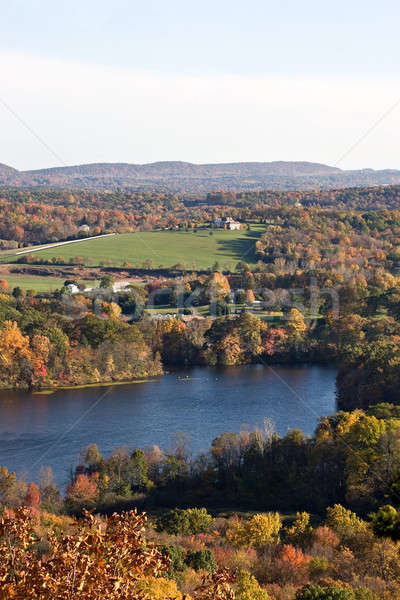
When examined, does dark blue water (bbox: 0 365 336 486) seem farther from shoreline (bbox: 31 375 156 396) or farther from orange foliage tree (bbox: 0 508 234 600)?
orange foliage tree (bbox: 0 508 234 600)

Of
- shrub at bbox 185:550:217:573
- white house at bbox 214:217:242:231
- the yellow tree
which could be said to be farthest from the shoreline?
white house at bbox 214:217:242:231

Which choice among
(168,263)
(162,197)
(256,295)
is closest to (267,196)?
(162,197)

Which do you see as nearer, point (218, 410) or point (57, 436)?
point (57, 436)

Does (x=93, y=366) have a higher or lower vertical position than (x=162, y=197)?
lower

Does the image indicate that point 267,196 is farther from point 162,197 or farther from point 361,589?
point 361,589

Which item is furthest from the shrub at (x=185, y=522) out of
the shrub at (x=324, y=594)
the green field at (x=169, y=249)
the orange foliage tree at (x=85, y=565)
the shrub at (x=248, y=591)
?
the green field at (x=169, y=249)

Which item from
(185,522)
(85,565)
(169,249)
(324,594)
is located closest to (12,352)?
(185,522)

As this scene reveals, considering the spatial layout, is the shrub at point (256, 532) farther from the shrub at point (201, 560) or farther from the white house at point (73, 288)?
the white house at point (73, 288)
